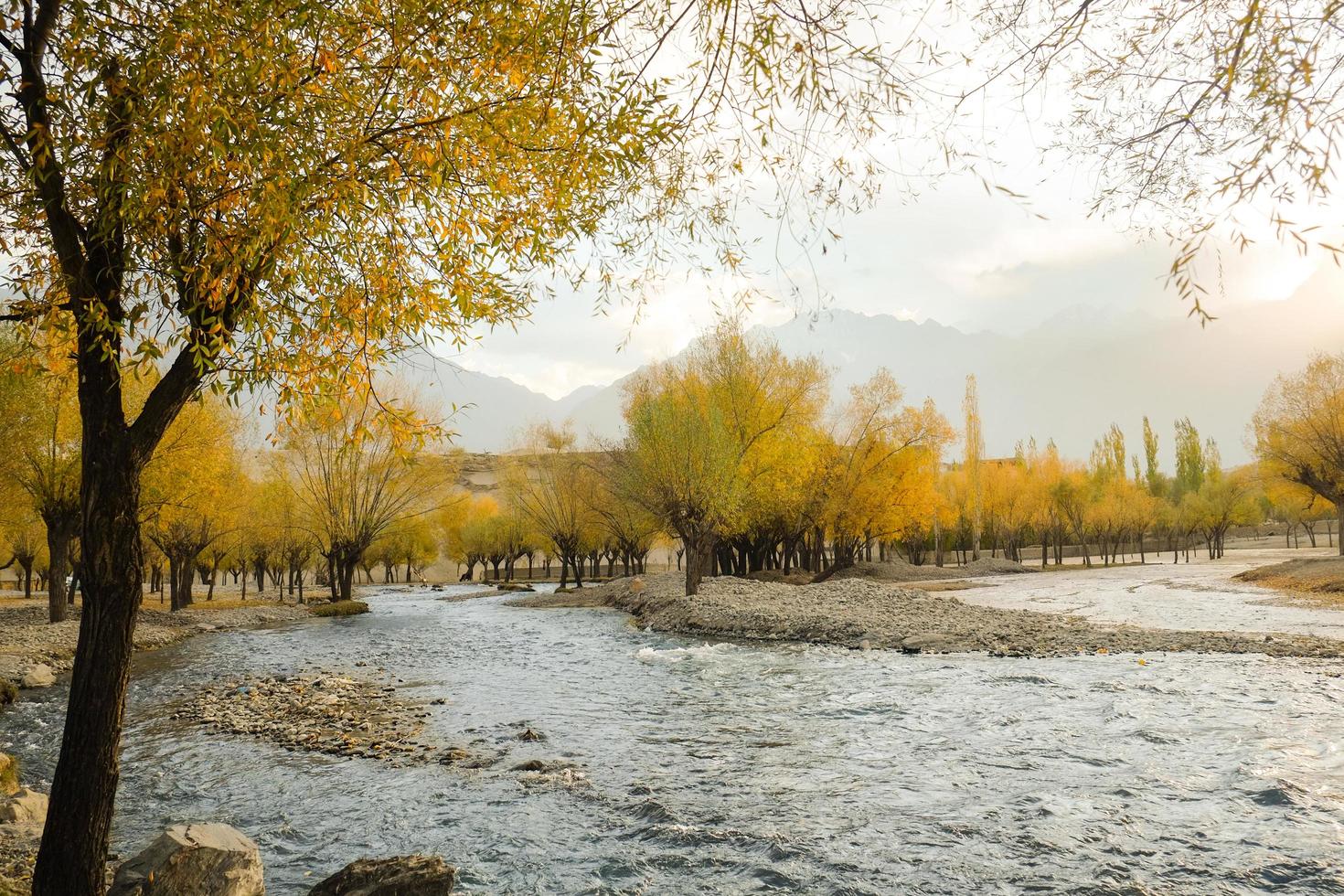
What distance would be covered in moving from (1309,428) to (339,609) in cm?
4981

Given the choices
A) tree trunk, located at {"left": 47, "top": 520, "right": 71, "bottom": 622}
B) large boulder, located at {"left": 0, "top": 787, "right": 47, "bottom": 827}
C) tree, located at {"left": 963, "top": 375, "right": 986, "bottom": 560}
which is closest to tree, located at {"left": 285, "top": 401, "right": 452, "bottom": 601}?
tree trunk, located at {"left": 47, "top": 520, "right": 71, "bottom": 622}

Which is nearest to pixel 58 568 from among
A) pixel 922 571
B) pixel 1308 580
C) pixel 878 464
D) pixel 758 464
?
pixel 758 464

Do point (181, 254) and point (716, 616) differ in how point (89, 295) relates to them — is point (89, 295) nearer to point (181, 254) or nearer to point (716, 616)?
point (181, 254)

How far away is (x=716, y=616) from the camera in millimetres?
25000

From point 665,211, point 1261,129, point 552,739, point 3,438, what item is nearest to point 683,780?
point 552,739

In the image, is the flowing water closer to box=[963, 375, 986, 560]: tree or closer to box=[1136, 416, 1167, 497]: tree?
box=[963, 375, 986, 560]: tree

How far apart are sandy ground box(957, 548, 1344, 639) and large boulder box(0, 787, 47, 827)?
23.4 m

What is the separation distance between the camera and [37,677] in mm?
16875

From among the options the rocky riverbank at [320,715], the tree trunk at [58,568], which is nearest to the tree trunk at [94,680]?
the rocky riverbank at [320,715]

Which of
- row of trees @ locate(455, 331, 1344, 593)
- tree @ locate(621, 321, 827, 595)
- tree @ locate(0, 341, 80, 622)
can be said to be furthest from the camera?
row of trees @ locate(455, 331, 1344, 593)

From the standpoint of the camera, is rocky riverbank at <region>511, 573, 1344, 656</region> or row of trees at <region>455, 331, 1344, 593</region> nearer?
rocky riverbank at <region>511, 573, 1344, 656</region>

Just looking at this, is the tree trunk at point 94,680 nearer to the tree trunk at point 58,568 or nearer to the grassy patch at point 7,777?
the grassy patch at point 7,777

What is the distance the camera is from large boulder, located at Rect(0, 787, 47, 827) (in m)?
7.26

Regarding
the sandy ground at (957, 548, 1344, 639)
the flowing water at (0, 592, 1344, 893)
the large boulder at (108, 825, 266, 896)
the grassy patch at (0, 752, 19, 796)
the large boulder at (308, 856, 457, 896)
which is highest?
the large boulder at (108, 825, 266, 896)
